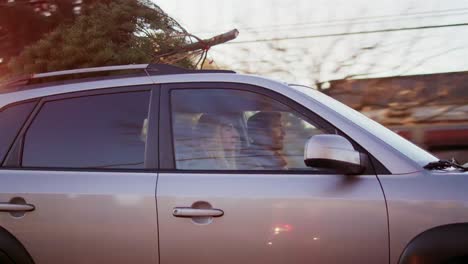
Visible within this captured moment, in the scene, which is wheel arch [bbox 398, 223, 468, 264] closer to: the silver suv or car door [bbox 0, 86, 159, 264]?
the silver suv

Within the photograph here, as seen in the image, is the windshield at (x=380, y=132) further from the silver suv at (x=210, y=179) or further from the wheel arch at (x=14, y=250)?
the wheel arch at (x=14, y=250)

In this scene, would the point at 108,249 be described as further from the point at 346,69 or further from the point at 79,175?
the point at 346,69

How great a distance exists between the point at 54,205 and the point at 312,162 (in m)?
1.39

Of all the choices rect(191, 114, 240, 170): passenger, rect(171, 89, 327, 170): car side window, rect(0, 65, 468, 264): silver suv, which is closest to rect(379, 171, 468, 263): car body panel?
rect(0, 65, 468, 264): silver suv

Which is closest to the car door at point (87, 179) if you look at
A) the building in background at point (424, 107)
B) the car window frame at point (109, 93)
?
the car window frame at point (109, 93)

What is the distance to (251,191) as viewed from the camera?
2826 millimetres

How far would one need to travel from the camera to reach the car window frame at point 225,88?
2877 millimetres

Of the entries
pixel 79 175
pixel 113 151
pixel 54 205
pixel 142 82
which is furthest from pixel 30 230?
pixel 142 82

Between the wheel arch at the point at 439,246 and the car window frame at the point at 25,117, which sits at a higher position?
the car window frame at the point at 25,117

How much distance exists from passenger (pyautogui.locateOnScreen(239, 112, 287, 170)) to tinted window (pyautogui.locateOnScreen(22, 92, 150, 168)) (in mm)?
579

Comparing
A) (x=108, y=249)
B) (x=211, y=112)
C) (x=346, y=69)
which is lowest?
(x=108, y=249)

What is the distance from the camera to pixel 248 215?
2.79 meters

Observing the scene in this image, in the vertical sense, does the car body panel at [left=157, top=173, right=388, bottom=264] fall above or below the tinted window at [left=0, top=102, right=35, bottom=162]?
below

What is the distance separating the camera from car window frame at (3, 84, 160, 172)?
3027 millimetres
